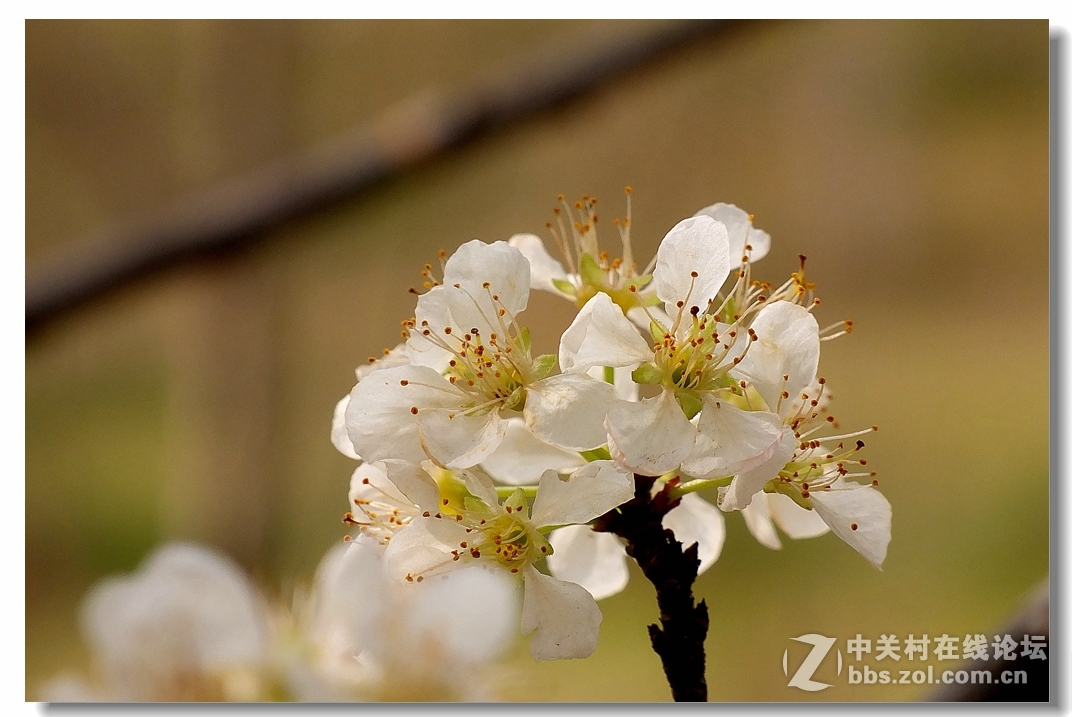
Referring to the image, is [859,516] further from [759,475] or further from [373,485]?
[373,485]

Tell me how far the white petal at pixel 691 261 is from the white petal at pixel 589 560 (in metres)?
0.19

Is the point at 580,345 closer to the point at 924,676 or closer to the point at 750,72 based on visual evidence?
the point at 924,676

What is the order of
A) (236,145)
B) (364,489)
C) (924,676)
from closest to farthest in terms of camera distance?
(364,489), (924,676), (236,145)

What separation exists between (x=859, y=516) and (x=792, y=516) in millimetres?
83

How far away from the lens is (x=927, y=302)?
2189mm

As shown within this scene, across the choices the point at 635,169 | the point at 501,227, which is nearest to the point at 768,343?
the point at 635,169

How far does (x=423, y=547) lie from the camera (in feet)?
2.05

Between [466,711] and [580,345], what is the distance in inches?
11.4

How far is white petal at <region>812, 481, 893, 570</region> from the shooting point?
637 millimetres

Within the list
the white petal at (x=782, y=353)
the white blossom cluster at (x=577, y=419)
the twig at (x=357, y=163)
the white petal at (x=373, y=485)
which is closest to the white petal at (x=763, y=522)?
the white blossom cluster at (x=577, y=419)

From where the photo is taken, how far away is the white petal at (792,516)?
0.72 m

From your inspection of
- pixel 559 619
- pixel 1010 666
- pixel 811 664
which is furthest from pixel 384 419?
pixel 811 664

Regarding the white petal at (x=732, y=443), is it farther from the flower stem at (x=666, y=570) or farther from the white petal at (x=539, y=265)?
the white petal at (x=539, y=265)
